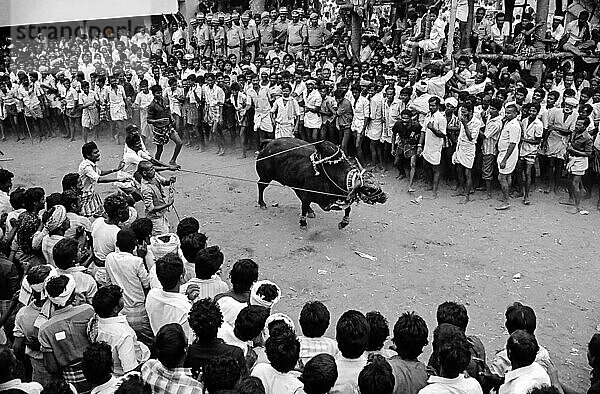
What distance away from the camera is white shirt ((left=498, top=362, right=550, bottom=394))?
12.4ft

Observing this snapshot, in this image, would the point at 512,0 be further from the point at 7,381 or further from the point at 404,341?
the point at 7,381

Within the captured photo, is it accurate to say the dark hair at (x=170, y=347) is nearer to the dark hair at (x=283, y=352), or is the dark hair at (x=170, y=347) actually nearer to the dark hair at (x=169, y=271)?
the dark hair at (x=283, y=352)

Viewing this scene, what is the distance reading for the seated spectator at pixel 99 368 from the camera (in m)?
3.65

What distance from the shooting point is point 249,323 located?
414cm

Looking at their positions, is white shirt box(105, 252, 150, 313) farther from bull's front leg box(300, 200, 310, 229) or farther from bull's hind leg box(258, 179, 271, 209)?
bull's hind leg box(258, 179, 271, 209)

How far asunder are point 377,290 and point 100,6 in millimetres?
14691

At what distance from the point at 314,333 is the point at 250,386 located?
36.7 inches

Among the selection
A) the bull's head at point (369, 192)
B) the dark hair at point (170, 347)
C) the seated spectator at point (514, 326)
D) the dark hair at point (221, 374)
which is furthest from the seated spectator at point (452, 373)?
the bull's head at point (369, 192)

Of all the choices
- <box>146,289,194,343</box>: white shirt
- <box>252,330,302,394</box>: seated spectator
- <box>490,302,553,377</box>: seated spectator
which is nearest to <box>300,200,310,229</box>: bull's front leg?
<box>146,289,194,343</box>: white shirt

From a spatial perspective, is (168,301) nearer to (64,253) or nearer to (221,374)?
(64,253)

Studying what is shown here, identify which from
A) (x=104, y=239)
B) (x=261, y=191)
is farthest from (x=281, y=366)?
(x=261, y=191)

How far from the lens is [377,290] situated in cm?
761

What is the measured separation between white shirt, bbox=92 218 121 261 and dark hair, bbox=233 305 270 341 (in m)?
2.32

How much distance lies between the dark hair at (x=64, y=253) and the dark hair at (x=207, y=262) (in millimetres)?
1025
